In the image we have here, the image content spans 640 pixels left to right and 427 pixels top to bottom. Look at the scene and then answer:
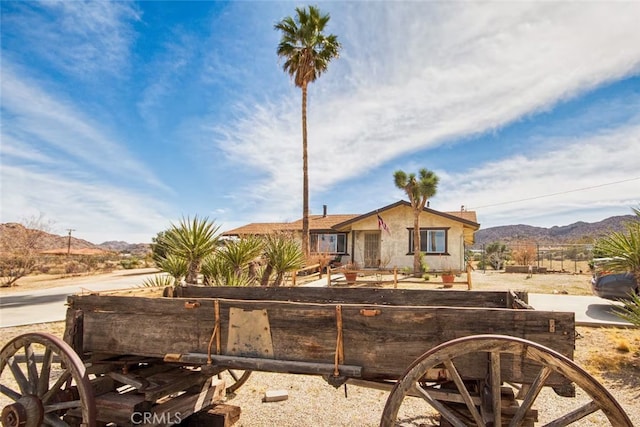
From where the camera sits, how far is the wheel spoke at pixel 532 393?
6.50ft

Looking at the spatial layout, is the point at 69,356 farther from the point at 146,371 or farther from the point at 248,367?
the point at 248,367

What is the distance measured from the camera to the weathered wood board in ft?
7.06

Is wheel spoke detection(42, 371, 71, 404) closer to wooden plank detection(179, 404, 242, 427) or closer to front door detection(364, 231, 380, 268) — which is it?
wooden plank detection(179, 404, 242, 427)

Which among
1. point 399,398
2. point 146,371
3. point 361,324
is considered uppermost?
point 361,324

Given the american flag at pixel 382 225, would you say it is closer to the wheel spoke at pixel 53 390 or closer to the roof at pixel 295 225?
the roof at pixel 295 225

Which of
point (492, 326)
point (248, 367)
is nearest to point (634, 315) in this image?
point (492, 326)

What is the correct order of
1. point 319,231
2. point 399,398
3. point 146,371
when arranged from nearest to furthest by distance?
point 399,398 → point 146,371 → point 319,231

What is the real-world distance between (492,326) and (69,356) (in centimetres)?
277

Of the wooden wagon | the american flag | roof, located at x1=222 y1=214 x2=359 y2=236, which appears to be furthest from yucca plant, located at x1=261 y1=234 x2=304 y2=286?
roof, located at x1=222 y1=214 x2=359 y2=236

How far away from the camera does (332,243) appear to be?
2489cm

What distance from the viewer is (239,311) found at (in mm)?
2541

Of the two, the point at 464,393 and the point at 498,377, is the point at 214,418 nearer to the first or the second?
the point at 464,393

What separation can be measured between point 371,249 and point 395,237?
178cm

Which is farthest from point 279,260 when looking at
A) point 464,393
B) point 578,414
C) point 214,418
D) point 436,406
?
point 578,414
